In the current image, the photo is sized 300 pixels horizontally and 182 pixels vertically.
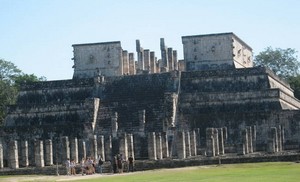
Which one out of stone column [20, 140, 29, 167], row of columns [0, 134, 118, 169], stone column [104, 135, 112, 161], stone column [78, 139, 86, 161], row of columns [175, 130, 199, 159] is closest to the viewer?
row of columns [175, 130, 199, 159]

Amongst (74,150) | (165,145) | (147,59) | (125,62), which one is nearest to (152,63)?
(147,59)

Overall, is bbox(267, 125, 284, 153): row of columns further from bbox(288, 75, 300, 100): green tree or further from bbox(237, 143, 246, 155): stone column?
bbox(288, 75, 300, 100): green tree

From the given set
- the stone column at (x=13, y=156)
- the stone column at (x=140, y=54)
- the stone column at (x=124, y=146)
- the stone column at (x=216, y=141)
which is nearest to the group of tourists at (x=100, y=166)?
the stone column at (x=124, y=146)

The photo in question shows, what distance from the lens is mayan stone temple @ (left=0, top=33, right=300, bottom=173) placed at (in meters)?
38.1

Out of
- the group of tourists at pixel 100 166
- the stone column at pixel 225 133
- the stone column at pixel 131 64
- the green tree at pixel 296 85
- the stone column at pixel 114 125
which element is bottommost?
the group of tourists at pixel 100 166

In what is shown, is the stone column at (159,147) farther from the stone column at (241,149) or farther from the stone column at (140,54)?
the stone column at (140,54)

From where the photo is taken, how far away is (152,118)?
42531 mm

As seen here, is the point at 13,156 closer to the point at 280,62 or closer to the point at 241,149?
the point at 241,149

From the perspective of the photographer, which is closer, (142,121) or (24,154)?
(24,154)

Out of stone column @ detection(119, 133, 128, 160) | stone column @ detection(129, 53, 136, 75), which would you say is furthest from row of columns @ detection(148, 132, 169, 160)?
stone column @ detection(129, 53, 136, 75)

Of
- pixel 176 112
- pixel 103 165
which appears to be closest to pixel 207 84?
pixel 176 112

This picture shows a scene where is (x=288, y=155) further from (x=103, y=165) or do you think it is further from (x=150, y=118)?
(x=150, y=118)

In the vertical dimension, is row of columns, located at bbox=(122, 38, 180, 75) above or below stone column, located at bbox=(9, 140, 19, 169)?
above

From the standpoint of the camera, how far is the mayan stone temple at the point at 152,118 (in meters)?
38.1
